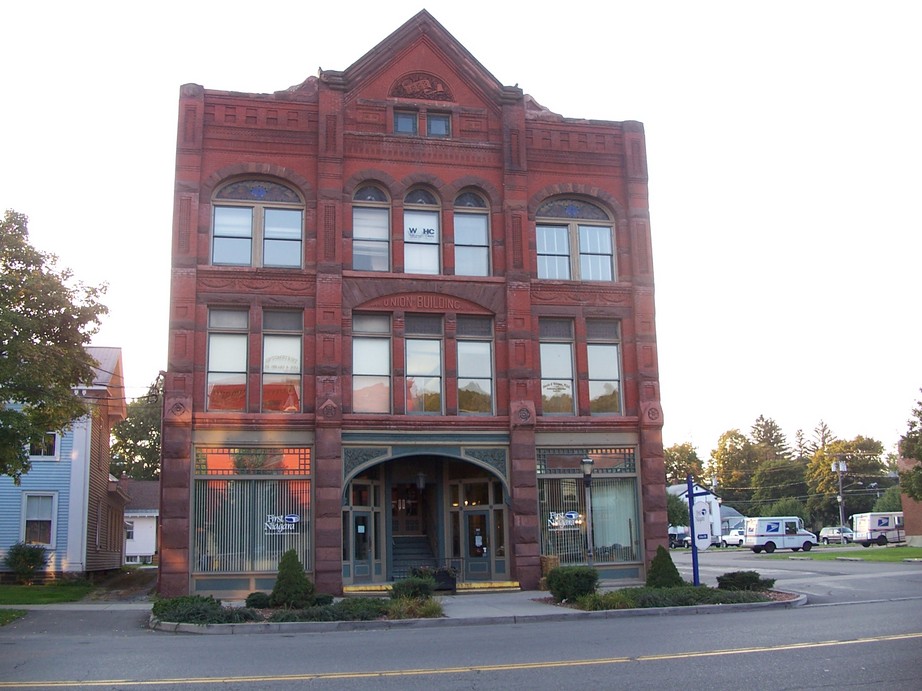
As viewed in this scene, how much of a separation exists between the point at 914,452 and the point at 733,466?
74.2 metres

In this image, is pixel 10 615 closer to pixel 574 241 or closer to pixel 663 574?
pixel 663 574

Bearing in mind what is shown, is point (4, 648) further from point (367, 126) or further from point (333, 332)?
point (367, 126)

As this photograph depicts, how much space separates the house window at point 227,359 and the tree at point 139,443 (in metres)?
53.7

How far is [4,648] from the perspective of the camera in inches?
598

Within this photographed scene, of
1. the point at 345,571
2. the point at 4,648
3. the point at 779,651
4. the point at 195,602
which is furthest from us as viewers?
the point at 345,571

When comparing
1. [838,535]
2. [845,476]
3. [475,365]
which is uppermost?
[475,365]

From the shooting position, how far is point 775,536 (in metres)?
60.3

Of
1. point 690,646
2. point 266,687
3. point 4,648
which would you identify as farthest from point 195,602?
point 690,646

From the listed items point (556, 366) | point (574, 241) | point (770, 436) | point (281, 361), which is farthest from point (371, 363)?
point (770, 436)

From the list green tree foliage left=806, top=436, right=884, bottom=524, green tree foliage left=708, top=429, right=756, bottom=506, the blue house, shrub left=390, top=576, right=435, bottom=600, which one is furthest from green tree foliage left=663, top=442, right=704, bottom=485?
shrub left=390, top=576, right=435, bottom=600

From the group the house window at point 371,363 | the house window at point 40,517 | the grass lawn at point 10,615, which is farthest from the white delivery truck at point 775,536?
the grass lawn at point 10,615

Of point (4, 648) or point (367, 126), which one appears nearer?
point (4, 648)

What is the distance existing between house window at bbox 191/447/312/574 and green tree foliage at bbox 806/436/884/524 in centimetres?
8129

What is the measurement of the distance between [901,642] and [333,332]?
1697cm
